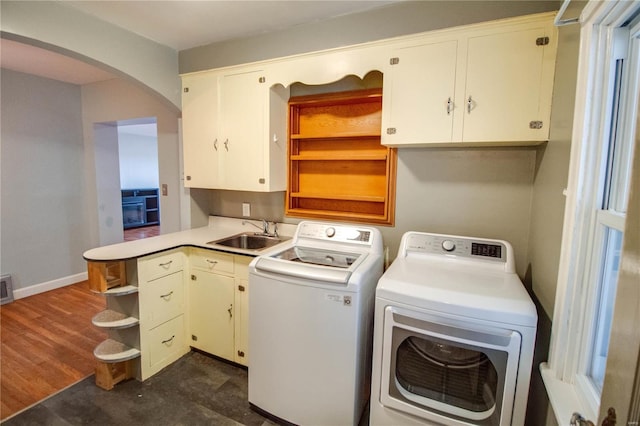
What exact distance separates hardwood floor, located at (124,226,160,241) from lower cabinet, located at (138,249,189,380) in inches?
182

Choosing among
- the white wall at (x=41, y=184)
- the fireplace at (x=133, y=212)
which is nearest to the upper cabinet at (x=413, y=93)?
the white wall at (x=41, y=184)

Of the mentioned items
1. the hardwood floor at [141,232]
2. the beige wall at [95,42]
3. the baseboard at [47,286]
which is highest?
the beige wall at [95,42]

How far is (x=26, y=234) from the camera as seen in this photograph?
3426 millimetres

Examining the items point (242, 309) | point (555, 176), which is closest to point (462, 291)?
point (555, 176)

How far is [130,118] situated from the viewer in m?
3.53

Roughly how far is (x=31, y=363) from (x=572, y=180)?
11.7 ft

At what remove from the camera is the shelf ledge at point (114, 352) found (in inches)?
79.3

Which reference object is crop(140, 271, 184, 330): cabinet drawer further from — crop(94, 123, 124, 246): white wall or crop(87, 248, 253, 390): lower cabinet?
crop(94, 123, 124, 246): white wall

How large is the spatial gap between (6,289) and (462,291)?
4422mm

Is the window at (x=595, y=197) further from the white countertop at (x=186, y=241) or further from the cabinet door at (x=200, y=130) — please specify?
the cabinet door at (x=200, y=130)

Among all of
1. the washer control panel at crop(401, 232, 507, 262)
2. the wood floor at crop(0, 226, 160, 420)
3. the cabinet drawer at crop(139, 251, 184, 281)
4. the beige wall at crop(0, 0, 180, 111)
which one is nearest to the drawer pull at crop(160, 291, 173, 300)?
the cabinet drawer at crop(139, 251, 184, 281)

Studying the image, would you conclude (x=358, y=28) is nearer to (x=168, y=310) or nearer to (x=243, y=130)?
(x=243, y=130)

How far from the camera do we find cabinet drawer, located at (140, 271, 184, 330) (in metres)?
2.11

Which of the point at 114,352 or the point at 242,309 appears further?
the point at 242,309
